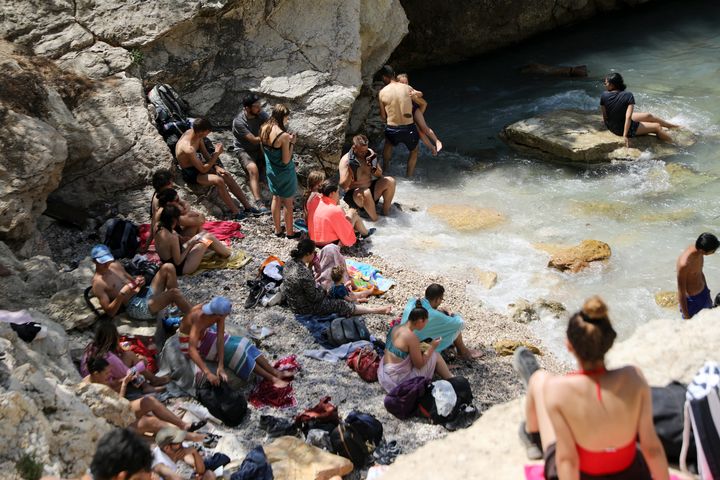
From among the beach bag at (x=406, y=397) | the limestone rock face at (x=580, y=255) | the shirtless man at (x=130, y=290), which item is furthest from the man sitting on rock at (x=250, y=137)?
the beach bag at (x=406, y=397)

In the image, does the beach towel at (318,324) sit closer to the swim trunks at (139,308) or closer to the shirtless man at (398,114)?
the swim trunks at (139,308)

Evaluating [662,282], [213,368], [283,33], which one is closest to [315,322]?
[213,368]

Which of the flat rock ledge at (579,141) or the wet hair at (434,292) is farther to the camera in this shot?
the flat rock ledge at (579,141)

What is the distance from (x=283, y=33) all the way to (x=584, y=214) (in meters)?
5.13

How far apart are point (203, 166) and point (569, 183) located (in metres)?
5.49

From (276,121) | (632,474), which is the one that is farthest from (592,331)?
(276,121)

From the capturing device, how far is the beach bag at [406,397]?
6.80 metres

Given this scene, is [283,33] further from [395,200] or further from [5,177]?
[5,177]

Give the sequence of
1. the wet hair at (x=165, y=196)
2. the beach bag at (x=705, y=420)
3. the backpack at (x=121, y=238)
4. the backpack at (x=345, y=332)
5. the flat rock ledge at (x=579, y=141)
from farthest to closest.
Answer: the flat rock ledge at (x=579, y=141) < the backpack at (x=121, y=238) < the wet hair at (x=165, y=196) < the backpack at (x=345, y=332) < the beach bag at (x=705, y=420)

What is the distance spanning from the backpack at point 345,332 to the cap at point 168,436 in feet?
7.73

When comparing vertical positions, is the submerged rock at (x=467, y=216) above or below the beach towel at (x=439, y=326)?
below

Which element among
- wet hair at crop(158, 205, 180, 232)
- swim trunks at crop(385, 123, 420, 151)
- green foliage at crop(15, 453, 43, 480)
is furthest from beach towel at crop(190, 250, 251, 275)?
green foliage at crop(15, 453, 43, 480)

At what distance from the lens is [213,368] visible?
22.9ft

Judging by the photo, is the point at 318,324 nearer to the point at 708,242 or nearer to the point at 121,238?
the point at 121,238
